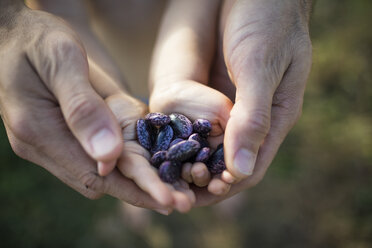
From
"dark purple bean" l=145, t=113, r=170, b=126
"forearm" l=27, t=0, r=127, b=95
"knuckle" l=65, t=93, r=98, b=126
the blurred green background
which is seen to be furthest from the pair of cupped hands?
the blurred green background

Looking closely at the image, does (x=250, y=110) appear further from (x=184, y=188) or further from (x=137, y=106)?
(x=137, y=106)

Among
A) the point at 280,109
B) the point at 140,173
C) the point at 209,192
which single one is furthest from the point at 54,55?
the point at 280,109

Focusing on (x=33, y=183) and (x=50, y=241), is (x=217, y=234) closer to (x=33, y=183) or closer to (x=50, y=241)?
(x=50, y=241)

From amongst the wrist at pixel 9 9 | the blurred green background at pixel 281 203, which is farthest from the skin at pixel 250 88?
the blurred green background at pixel 281 203

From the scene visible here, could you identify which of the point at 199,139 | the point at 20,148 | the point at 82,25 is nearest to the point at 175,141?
the point at 199,139

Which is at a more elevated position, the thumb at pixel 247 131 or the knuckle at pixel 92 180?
the thumb at pixel 247 131

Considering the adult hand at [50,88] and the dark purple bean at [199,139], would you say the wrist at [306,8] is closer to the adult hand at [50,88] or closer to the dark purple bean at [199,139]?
the dark purple bean at [199,139]

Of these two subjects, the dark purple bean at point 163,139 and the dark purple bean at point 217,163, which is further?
the dark purple bean at point 163,139
